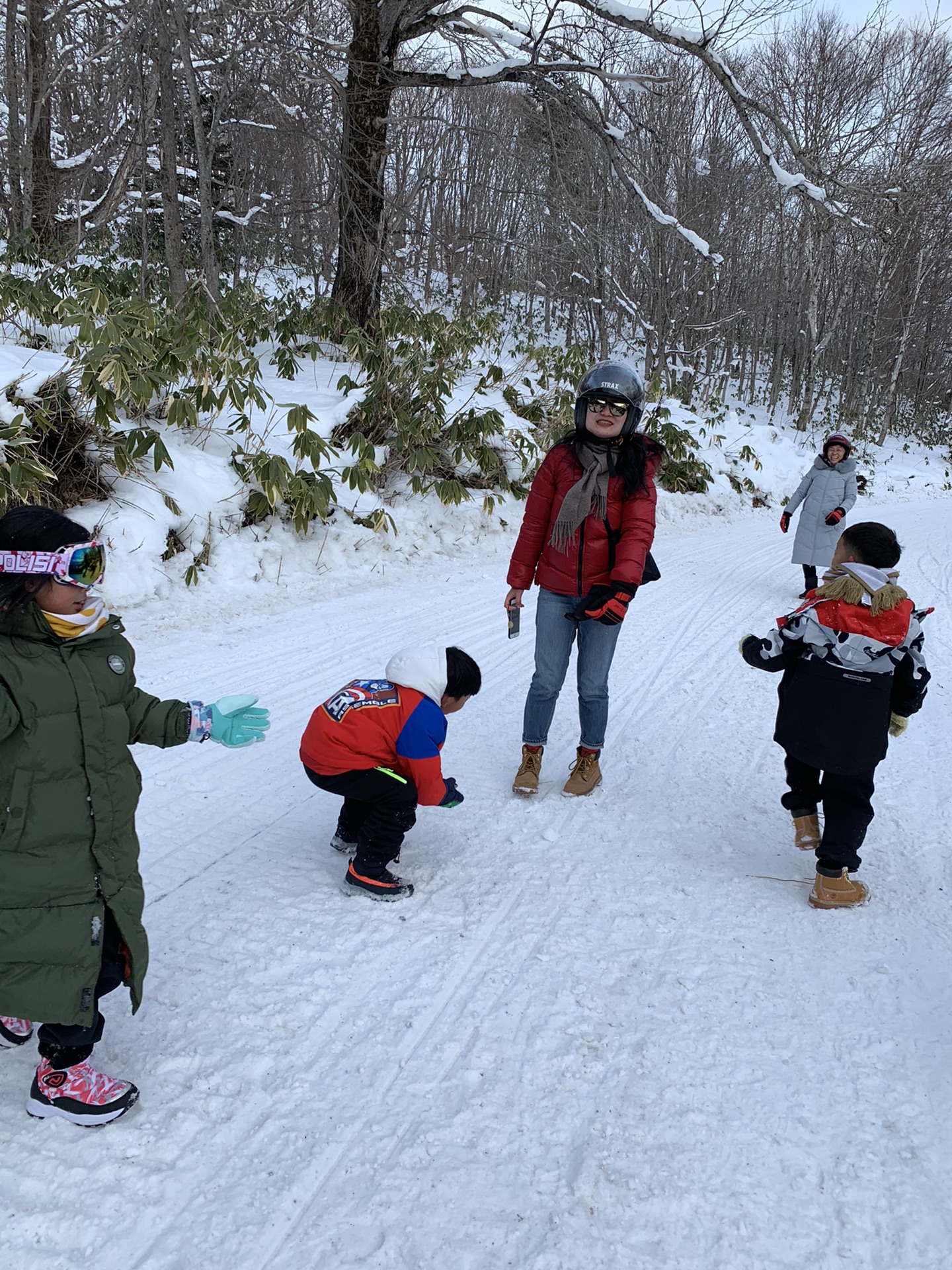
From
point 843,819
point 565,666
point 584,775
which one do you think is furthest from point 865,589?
point 584,775

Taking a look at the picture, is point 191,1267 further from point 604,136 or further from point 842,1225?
point 604,136

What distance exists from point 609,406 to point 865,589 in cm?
125

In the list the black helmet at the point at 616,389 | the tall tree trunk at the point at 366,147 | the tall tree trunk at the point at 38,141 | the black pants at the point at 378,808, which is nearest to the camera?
the black pants at the point at 378,808

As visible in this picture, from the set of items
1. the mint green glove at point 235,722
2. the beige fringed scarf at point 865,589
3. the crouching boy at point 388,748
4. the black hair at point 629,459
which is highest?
the black hair at point 629,459

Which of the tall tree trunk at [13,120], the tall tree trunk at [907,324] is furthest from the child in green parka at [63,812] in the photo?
the tall tree trunk at [907,324]

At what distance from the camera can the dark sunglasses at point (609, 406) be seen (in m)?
3.43

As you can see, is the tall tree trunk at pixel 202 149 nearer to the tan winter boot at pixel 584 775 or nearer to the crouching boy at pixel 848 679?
the tan winter boot at pixel 584 775

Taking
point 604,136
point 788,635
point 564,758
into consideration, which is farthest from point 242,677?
point 604,136

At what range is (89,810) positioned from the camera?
6.21 feet

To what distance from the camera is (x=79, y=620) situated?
1849mm

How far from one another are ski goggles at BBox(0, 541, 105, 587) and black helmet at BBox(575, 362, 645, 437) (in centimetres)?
213

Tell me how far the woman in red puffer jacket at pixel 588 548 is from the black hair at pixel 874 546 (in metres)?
0.79

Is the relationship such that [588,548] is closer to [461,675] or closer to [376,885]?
[461,675]

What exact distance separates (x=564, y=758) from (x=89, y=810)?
107 inches
